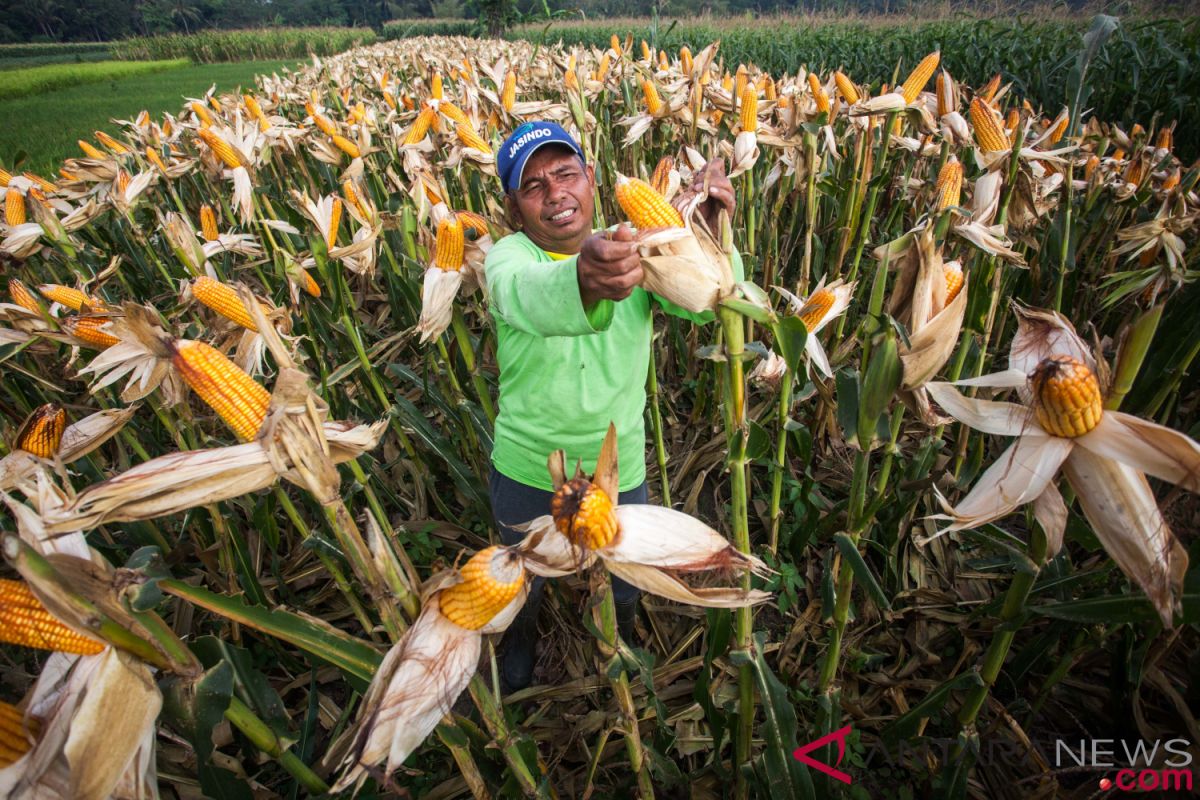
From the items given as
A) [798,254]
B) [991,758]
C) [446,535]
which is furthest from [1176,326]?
[446,535]

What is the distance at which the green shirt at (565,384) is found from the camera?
5.65ft

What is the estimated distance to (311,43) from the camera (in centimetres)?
3834

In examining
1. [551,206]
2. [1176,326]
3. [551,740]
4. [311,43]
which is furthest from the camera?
[311,43]

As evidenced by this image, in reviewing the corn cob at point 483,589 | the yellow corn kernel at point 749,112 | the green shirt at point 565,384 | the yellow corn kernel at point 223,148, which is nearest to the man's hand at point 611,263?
the green shirt at point 565,384

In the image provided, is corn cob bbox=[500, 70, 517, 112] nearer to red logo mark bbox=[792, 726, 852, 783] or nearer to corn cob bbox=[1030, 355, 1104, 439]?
corn cob bbox=[1030, 355, 1104, 439]

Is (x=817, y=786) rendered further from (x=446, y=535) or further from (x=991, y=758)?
(x=446, y=535)

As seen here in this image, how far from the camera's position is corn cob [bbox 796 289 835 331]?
66.0 inches

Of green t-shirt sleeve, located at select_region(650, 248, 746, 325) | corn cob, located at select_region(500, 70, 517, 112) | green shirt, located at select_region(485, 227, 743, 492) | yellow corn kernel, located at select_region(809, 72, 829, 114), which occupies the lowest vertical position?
green shirt, located at select_region(485, 227, 743, 492)

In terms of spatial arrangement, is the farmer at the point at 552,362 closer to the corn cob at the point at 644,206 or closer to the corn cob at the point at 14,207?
the corn cob at the point at 644,206

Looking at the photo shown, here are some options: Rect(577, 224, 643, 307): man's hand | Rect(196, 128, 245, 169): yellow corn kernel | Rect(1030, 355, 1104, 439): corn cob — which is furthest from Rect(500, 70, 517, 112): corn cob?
Rect(1030, 355, 1104, 439): corn cob

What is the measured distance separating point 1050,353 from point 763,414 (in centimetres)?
169

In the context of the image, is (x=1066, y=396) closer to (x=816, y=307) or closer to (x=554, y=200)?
(x=816, y=307)

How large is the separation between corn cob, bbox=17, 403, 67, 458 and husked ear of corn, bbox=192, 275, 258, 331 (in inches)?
19.4

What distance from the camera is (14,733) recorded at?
90cm
